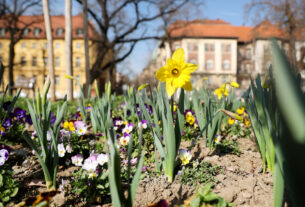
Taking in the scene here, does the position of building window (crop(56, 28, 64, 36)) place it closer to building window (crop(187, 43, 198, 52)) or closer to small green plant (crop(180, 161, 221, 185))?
building window (crop(187, 43, 198, 52))

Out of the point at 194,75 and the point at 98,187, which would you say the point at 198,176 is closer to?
the point at 98,187

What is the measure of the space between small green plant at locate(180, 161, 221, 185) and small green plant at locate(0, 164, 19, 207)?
1.01 m

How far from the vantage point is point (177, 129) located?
1.44 meters

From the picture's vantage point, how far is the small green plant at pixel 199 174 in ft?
4.69

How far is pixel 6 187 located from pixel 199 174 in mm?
1166

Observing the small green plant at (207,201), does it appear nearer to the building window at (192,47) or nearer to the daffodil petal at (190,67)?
the daffodil petal at (190,67)

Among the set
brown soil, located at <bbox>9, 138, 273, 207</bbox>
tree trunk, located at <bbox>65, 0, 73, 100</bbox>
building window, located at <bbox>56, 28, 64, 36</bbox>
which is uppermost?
building window, located at <bbox>56, 28, 64, 36</bbox>

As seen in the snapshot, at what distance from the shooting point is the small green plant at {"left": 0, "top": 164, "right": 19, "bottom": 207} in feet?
4.20

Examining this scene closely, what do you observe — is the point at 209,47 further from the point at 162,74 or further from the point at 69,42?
the point at 162,74

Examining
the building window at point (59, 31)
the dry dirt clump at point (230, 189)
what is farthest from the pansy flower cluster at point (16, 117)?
the building window at point (59, 31)

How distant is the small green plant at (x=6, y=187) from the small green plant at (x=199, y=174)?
1.01 m

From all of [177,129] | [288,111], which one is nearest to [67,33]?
[177,129]

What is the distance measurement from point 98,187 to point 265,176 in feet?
3.39

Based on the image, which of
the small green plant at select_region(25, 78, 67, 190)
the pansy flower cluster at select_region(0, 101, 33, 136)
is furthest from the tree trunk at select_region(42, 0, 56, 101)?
the small green plant at select_region(25, 78, 67, 190)
